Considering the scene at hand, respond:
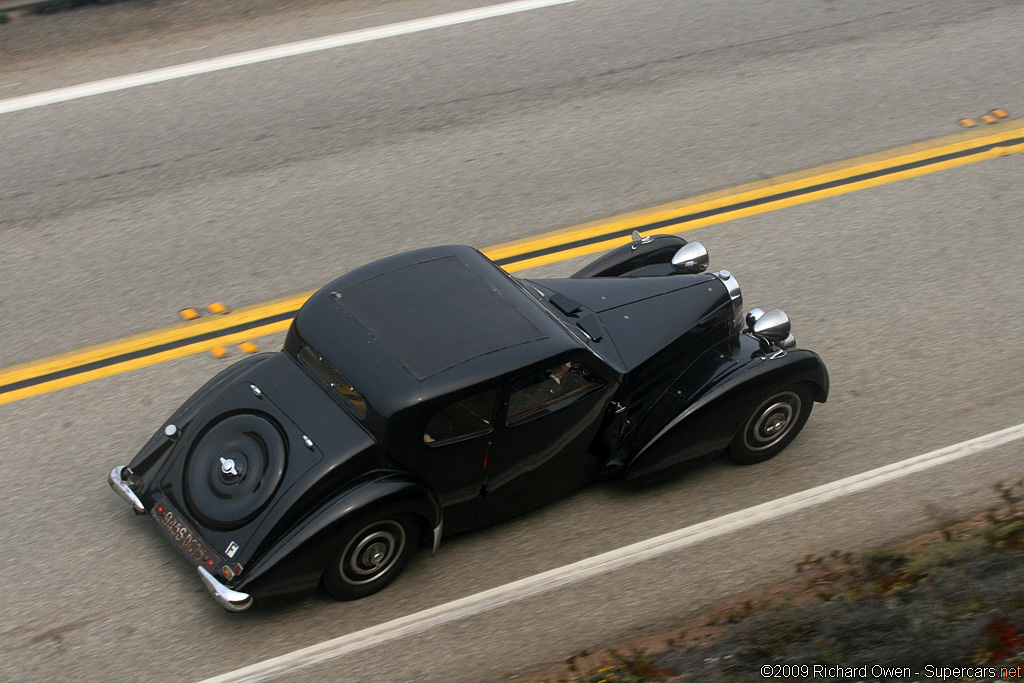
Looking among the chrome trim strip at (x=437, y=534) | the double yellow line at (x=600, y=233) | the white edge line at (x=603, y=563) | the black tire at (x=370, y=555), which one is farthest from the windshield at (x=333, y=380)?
the double yellow line at (x=600, y=233)

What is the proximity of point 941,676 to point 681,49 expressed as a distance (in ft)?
27.0

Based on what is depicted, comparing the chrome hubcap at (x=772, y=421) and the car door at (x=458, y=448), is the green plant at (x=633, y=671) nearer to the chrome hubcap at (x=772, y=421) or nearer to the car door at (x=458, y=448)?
the car door at (x=458, y=448)

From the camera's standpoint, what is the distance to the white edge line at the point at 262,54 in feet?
35.2

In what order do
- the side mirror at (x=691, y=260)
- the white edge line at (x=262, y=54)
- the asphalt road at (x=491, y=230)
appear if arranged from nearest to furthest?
the asphalt road at (x=491, y=230)
the side mirror at (x=691, y=260)
the white edge line at (x=262, y=54)

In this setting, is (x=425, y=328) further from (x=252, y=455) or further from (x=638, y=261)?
(x=638, y=261)

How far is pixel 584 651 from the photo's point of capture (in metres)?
5.66

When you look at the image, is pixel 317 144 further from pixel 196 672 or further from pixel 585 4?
pixel 196 672

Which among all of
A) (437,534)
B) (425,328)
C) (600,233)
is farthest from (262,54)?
(437,534)

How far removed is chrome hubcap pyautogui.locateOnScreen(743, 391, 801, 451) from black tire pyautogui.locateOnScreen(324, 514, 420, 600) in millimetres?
2293

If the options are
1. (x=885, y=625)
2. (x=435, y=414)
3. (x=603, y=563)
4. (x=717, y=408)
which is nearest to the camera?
(x=885, y=625)

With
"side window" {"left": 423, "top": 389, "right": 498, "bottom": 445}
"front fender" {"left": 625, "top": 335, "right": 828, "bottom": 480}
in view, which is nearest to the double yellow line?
"front fender" {"left": 625, "top": 335, "right": 828, "bottom": 480}

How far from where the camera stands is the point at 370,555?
5797 mm

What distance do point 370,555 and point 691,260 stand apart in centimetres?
318

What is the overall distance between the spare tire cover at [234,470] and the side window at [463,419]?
2.69ft
